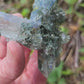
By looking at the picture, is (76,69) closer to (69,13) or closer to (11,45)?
(69,13)

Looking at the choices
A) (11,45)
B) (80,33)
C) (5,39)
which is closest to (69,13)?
(80,33)

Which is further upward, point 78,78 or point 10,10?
point 10,10

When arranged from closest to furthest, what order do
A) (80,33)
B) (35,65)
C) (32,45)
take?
(32,45)
(35,65)
(80,33)

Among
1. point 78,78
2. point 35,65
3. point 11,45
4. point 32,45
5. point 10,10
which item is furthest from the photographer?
point 10,10

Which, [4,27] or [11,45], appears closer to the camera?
[11,45]


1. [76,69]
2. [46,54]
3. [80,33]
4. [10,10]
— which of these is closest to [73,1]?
[80,33]

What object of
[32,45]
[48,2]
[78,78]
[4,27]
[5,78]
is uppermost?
[48,2]

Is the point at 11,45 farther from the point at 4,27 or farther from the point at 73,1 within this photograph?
the point at 73,1
